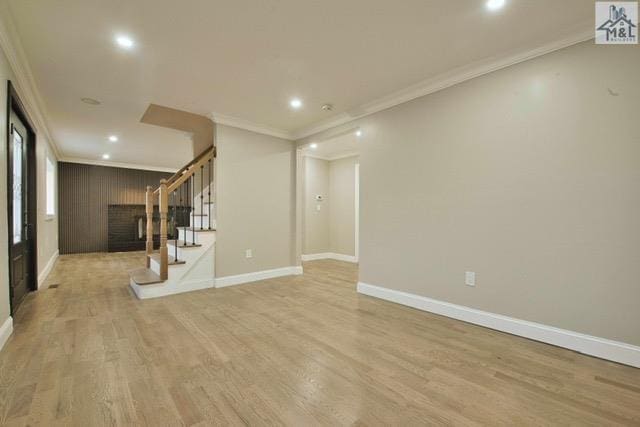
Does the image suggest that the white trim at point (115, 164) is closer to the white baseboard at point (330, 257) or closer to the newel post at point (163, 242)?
the white baseboard at point (330, 257)

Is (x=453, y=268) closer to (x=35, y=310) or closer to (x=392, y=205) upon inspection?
(x=392, y=205)

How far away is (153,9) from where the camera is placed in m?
1.92

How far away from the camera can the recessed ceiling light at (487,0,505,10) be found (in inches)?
72.4

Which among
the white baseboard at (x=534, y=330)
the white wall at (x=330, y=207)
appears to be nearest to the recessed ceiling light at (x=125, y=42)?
the white baseboard at (x=534, y=330)

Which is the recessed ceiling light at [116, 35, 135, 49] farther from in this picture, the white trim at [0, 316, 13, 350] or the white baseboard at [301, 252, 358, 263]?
the white baseboard at [301, 252, 358, 263]

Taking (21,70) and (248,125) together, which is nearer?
(21,70)

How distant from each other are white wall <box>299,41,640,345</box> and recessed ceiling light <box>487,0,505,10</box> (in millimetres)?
751

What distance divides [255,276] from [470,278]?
2.95 meters

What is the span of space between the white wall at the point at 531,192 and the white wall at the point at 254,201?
6.52 feet

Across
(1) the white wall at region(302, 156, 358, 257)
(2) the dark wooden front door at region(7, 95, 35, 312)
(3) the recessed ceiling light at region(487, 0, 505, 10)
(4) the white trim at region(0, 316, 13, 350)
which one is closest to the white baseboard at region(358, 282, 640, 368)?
(3) the recessed ceiling light at region(487, 0, 505, 10)

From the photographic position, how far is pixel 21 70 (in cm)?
267

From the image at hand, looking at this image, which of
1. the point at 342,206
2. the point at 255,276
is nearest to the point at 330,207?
the point at 342,206

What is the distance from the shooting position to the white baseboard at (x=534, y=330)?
1957 millimetres

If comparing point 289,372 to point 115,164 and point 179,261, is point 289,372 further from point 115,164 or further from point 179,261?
point 115,164
